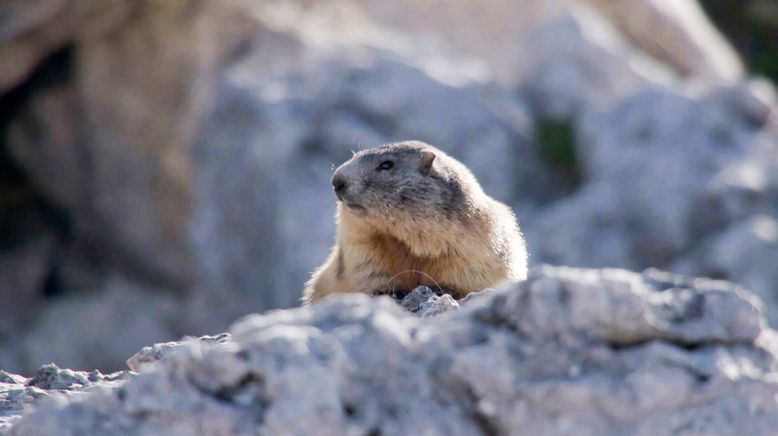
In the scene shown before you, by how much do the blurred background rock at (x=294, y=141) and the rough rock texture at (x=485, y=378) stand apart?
11.5 metres

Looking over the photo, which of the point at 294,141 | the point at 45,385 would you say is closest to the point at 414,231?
the point at 45,385

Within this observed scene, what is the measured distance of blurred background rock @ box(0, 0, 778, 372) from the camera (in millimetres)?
16406

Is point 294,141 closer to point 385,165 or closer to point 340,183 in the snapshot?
point 385,165

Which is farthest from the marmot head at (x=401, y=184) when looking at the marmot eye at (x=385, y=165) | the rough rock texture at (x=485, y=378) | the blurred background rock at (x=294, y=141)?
the blurred background rock at (x=294, y=141)

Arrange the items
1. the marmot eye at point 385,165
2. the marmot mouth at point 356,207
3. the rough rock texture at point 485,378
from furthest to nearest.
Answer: the marmot eye at point 385,165 < the marmot mouth at point 356,207 < the rough rock texture at point 485,378

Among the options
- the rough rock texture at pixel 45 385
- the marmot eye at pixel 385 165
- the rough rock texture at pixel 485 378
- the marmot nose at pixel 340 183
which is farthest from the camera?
the marmot eye at pixel 385 165

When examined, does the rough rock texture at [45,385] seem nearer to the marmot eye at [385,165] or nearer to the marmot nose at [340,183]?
the marmot nose at [340,183]

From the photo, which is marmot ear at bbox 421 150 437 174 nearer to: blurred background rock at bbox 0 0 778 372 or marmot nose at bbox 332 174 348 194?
marmot nose at bbox 332 174 348 194

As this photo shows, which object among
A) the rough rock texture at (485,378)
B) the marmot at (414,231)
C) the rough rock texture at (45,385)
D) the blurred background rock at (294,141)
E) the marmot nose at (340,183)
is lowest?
the rough rock texture at (485,378)

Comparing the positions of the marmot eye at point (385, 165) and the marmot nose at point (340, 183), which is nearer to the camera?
the marmot nose at point (340, 183)

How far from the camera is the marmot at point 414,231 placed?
302 inches

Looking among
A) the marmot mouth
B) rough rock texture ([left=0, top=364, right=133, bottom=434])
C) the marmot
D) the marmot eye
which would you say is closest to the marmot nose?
the marmot

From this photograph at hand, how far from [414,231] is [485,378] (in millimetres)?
3902

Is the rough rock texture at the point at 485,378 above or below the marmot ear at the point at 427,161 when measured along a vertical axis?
below
